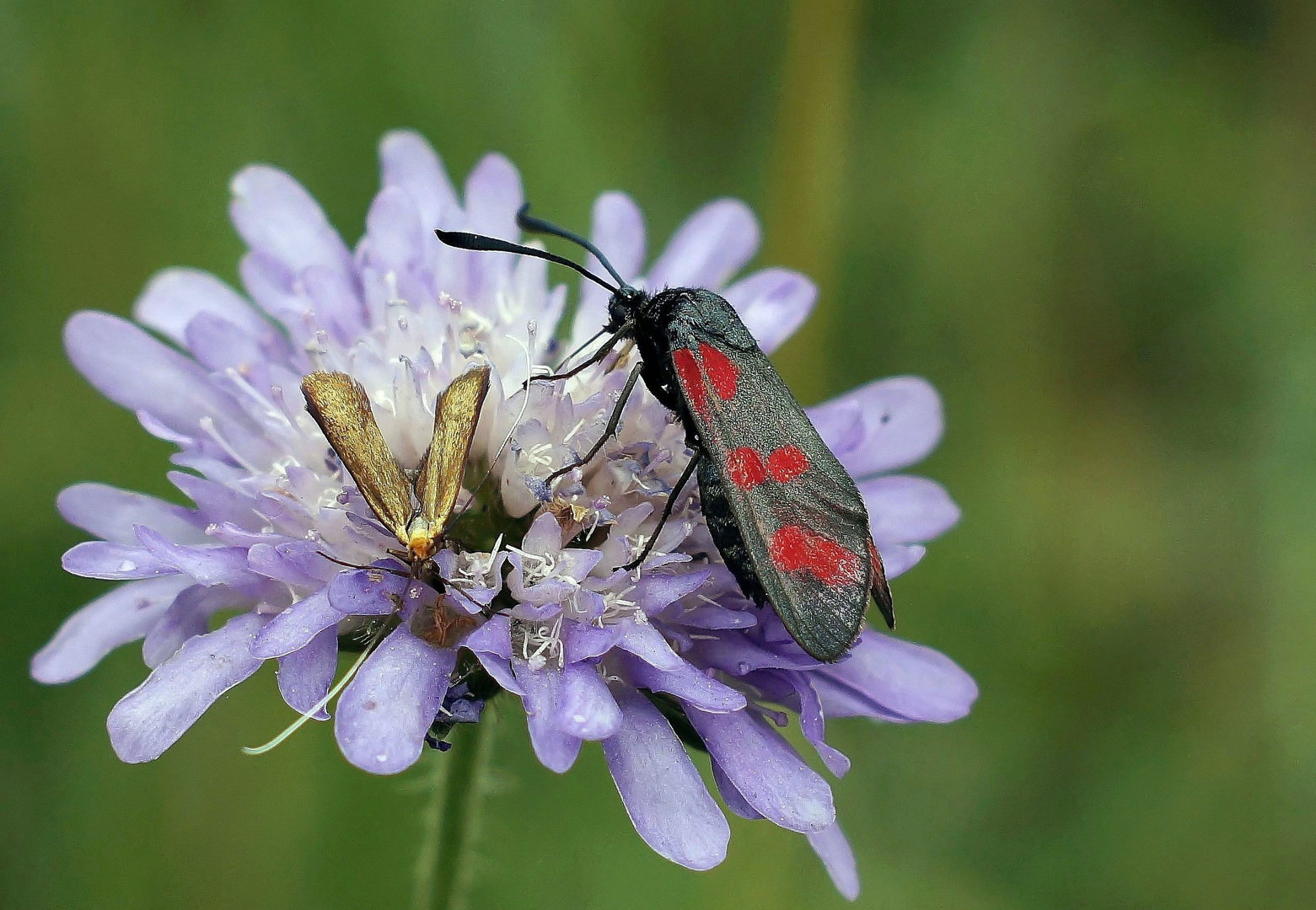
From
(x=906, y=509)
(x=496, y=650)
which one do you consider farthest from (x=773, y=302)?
(x=496, y=650)

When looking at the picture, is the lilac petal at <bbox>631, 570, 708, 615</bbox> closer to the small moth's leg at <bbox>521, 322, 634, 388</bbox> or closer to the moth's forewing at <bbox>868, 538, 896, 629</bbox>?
the moth's forewing at <bbox>868, 538, 896, 629</bbox>

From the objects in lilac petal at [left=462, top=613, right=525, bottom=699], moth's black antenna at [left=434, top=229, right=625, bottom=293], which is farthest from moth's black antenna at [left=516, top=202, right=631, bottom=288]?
lilac petal at [left=462, top=613, right=525, bottom=699]

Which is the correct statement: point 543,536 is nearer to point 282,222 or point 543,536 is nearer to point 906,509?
point 906,509

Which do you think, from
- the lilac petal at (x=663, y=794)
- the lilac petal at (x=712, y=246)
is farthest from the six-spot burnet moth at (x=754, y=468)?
the lilac petal at (x=712, y=246)

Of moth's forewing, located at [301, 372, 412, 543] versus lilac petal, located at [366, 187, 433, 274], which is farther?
lilac petal, located at [366, 187, 433, 274]

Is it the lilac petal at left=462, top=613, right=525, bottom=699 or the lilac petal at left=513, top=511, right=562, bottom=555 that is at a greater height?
the lilac petal at left=513, top=511, right=562, bottom=555

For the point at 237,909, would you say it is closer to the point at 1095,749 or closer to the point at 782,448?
the point at 782,448
